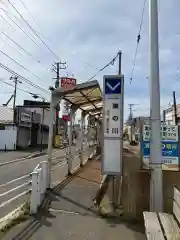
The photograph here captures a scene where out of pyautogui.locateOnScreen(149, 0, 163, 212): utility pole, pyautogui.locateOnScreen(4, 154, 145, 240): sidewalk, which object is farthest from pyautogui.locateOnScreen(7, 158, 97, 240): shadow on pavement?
pyautogui.locateOnScreen(149, 0, 163, 212): utility pole

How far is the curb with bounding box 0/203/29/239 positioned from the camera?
5.65 meters

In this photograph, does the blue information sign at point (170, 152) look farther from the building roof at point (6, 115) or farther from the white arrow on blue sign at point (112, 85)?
the building roof at point (6, 115)

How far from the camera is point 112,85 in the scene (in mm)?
7617

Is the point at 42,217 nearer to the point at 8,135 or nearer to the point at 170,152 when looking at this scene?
the point at 170,152

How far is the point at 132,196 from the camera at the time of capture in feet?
29.3

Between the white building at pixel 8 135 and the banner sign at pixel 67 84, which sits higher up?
the banner sign at pixel 67 84

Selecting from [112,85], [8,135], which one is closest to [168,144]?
[112,85]

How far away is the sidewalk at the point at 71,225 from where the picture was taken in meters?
5.48

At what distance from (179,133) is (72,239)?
274 inches

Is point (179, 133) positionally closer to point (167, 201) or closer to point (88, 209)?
point (167, 201)

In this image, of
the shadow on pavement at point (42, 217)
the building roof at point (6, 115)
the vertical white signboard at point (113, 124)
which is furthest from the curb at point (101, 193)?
the building roof at point (6, 115)

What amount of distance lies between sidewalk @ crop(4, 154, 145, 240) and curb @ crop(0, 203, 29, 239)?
5.0 inches

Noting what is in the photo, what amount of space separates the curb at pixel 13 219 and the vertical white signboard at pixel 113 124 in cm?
198

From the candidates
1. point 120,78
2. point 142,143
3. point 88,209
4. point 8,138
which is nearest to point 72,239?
point 88,209
